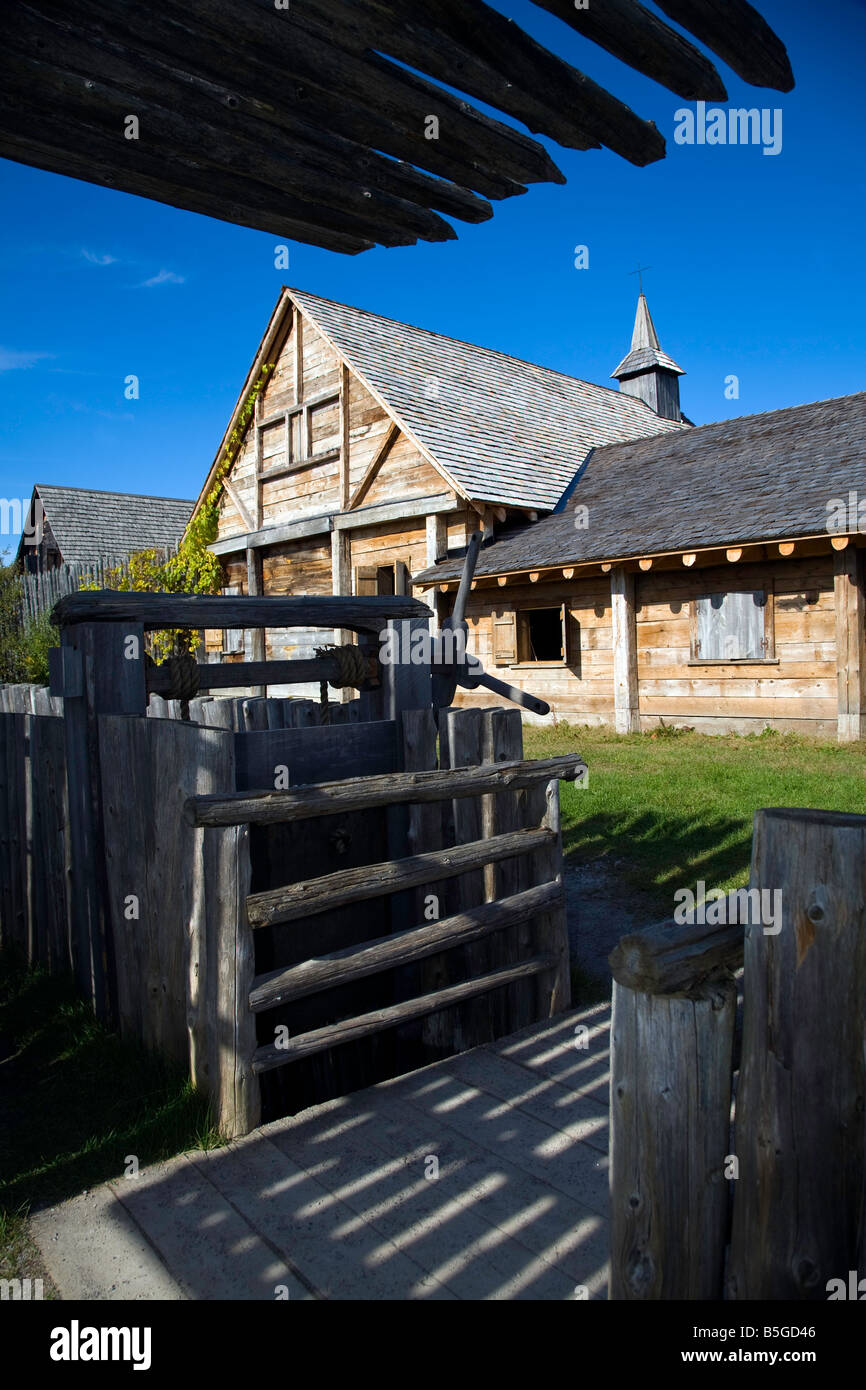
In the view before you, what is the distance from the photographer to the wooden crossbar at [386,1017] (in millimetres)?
3213

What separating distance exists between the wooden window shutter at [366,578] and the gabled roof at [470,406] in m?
2.66

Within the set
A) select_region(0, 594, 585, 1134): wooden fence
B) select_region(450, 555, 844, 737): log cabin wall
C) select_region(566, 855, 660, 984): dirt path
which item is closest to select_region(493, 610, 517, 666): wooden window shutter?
select_region(450, 555, 844, 737): log cabin wall

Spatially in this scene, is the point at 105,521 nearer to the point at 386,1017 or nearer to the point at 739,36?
the point at 386,1017

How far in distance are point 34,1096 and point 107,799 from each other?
1.21m

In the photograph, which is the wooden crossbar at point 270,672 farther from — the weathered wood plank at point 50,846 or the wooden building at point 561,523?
the wooden building at point 561,523

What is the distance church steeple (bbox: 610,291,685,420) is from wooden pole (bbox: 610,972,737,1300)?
34389 millimetres

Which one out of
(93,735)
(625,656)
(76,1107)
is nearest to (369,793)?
(93,735)

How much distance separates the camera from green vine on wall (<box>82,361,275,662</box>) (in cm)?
2014

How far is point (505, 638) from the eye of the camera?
51.3ft

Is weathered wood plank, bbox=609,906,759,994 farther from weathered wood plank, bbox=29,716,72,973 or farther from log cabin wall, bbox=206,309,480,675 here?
log cabin wall, bbox=206,309,480,675

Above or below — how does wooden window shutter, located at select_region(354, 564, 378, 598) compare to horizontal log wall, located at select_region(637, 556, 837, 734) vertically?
above

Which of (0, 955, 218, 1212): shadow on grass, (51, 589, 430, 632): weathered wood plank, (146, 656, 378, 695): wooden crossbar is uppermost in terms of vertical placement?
(51, 589, 430, 632): weathered wood plank

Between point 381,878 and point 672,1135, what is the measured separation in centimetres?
190

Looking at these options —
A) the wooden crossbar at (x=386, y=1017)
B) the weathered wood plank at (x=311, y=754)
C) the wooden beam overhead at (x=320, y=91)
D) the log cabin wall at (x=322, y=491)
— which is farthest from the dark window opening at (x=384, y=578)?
the wooden beam overhead at (x=320, y=91)
